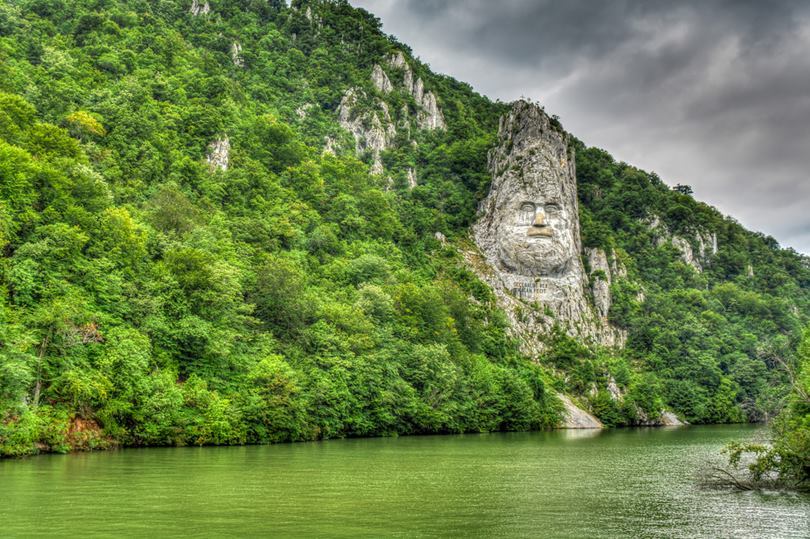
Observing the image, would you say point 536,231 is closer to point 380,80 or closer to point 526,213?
point 526,213

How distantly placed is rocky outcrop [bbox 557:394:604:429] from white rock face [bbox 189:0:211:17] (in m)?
99.7

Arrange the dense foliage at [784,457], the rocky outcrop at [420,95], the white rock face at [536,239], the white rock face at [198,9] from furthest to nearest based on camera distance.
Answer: the rocky outcrop at [420,95], the white rock face at [198,9], the white rock face at [536,239], the dense foliage at [784,457]

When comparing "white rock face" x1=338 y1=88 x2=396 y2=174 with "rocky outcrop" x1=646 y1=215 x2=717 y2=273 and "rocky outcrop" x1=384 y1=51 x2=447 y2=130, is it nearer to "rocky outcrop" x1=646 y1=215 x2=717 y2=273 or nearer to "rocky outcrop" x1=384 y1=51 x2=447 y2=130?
"rocky outcrop" x1=384 y1=51 x2=447 y2=130

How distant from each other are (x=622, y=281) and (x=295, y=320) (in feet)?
299

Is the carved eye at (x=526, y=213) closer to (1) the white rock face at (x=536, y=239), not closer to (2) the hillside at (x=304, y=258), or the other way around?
(1) the white rock face at (x=536, y=239)

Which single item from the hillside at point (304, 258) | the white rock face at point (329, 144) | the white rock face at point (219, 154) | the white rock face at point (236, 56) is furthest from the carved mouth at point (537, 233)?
the white rock face at point (236, 56)

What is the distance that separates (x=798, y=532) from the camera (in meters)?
18.3

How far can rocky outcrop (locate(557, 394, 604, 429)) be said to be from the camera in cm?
9575

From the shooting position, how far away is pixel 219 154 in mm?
89000

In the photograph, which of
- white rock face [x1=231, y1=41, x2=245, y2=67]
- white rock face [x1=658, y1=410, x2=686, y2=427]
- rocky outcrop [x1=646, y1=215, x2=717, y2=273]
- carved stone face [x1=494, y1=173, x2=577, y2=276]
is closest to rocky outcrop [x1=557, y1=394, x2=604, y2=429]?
white rock face [x1=658, y1=410, x2=686, y2=427]

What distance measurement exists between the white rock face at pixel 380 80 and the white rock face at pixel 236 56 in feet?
98.1

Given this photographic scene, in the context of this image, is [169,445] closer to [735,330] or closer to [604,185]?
[735,330]

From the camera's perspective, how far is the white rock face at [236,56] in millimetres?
132000

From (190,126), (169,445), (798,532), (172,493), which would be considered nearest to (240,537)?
(172,493)
